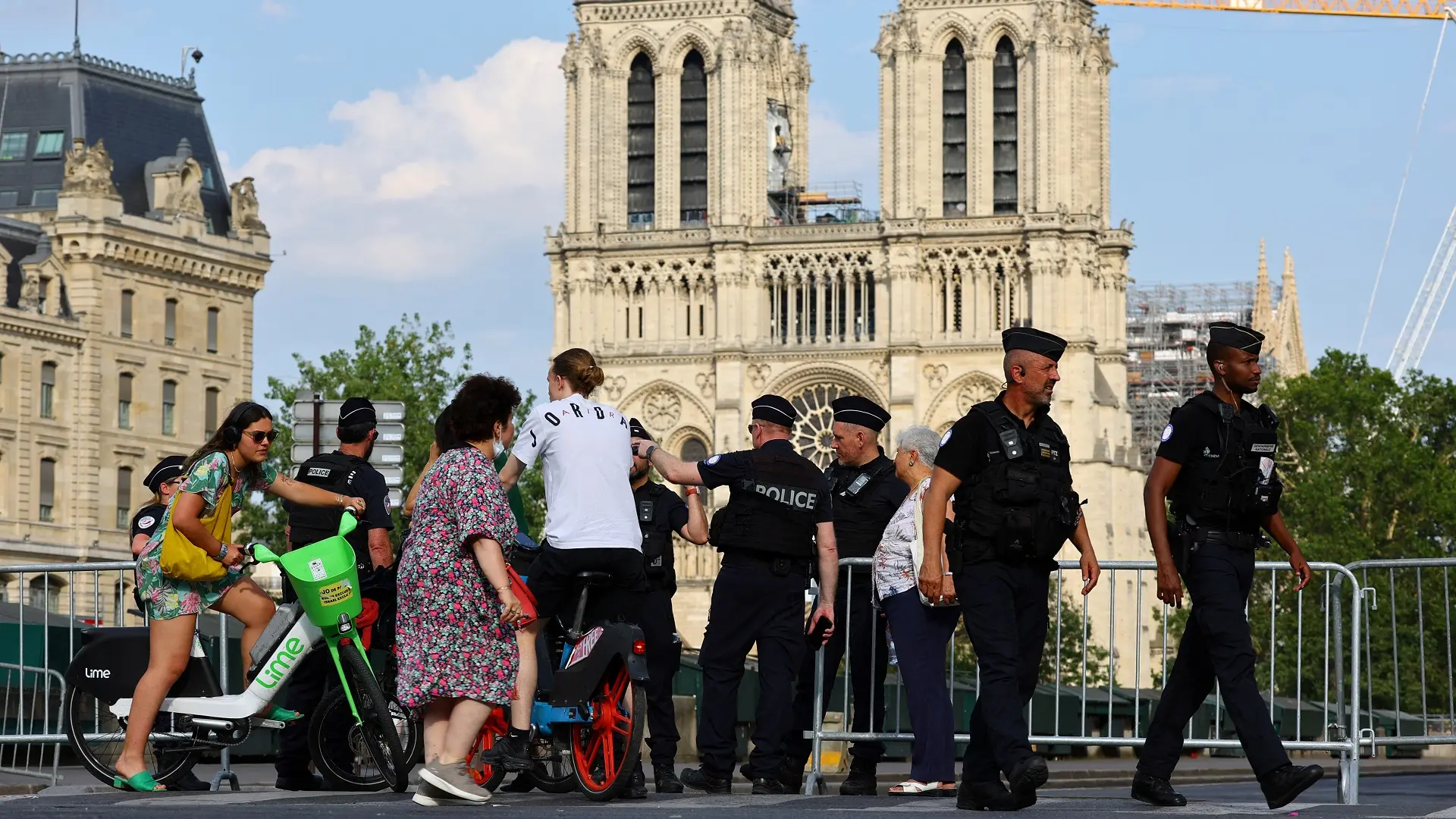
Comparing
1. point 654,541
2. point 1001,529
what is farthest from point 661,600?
point 1001,529

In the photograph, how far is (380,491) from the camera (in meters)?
15.0

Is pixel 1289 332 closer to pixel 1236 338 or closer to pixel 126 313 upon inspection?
pixel 126 313

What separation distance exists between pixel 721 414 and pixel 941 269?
299 inches

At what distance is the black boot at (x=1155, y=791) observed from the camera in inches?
511

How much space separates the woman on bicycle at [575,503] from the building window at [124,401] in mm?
52939

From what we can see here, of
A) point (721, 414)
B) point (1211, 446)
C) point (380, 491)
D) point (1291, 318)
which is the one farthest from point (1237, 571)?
point (1291, 318)

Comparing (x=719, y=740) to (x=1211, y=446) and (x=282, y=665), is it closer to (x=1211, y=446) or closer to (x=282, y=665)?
(x=282, y=665)

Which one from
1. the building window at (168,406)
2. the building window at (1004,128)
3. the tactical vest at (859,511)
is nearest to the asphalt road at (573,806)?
the tactical vest at (859,511)

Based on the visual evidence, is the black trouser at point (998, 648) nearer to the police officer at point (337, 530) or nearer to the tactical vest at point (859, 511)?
the tactical vest at point (859, 511)

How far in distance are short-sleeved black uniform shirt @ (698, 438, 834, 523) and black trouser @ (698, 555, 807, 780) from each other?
14.2 inches

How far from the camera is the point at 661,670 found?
15266 millimetres

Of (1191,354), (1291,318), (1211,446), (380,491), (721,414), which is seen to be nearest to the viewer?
(1211,446)

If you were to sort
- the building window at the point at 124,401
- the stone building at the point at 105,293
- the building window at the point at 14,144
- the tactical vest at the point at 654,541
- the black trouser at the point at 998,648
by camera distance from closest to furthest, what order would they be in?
the black trouser at the point at 998,648 < the tactical vest at the point at 654,541 < the stone building at the point at 105,293 < the building window at the point at 124,401 < the building window at the point at 14,144

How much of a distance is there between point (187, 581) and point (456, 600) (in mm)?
1670
